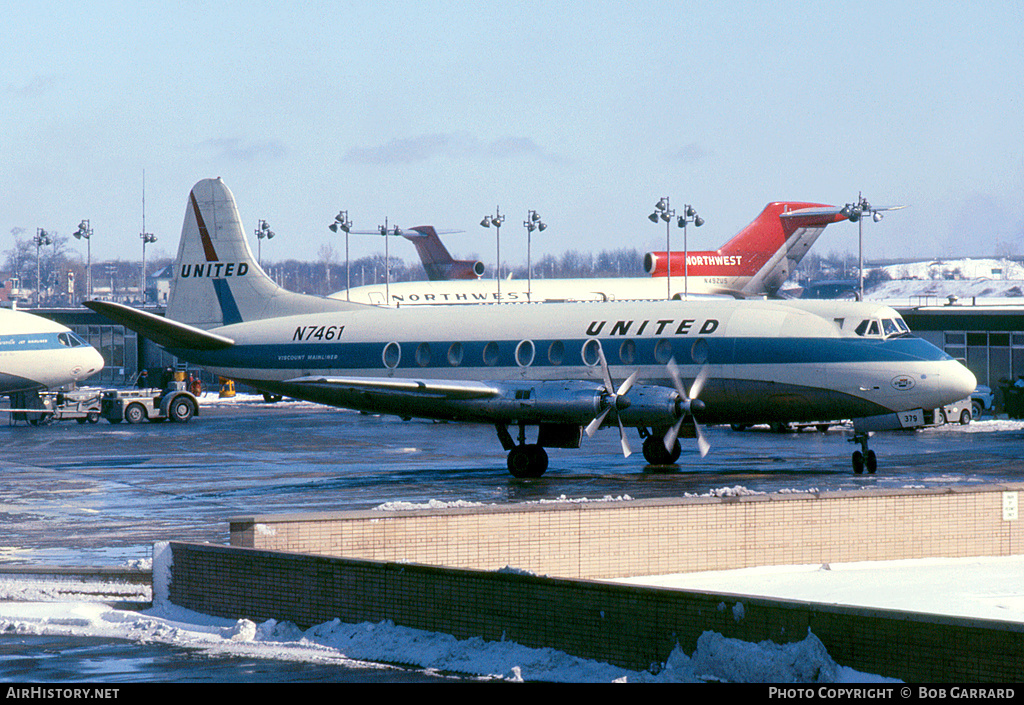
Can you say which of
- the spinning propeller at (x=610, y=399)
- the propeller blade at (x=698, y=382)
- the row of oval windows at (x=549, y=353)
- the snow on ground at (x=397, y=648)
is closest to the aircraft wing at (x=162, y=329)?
the row of oval windows at (x=549, y=353)

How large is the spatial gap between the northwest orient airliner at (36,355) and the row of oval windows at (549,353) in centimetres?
2119

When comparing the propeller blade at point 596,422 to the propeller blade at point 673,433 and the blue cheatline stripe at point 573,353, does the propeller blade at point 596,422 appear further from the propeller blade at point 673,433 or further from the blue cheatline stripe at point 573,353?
the blue cheatline stripe at point 573,353

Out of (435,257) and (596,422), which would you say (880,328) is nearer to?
(596,422)

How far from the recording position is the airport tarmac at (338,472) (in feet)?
79.9

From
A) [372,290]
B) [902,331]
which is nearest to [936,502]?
[902,331]

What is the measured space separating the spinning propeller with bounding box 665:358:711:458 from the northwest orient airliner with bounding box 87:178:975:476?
0.04 m

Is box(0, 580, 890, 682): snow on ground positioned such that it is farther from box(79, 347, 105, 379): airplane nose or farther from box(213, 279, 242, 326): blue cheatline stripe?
box(79, 347, 105, 379): airplane nose

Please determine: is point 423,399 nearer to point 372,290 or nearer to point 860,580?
point 860,580

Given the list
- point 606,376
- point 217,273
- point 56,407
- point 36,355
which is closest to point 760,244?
point 56,407

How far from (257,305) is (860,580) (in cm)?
2526

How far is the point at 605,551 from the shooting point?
18.3 metres

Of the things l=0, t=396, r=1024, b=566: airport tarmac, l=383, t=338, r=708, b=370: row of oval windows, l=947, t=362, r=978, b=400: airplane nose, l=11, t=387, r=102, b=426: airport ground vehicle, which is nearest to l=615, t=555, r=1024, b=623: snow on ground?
l=0, t=396, r=1024, b=566: airport tarmac

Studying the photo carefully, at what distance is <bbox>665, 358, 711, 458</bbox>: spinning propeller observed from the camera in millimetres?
29484

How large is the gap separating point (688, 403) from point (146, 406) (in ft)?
110
